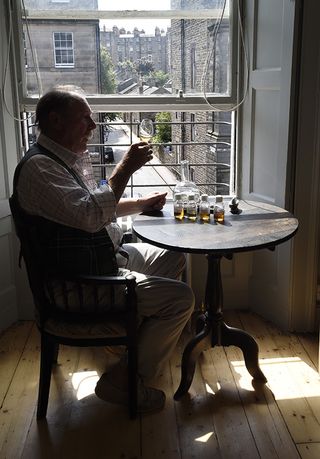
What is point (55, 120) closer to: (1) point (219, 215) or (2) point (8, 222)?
(1) point (219, 215)

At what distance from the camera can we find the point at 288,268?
8.78 feet

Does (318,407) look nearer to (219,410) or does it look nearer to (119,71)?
(219,410)

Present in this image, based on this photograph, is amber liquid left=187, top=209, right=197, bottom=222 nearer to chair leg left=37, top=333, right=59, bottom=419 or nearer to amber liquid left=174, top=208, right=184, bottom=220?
amber liquid left=174, top=208, right=184, bottom=220

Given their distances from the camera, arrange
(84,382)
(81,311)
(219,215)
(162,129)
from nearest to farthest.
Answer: (81,311), (219,215), (84,382), (162,129)

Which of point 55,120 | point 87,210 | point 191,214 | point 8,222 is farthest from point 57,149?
point 8,222

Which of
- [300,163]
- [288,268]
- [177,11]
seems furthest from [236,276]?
[177,11]

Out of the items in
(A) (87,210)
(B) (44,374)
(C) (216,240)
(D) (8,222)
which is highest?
(A) (87,210)

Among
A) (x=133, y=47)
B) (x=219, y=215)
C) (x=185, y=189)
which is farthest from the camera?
(x=133, y=47)

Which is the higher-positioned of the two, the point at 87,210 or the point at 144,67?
the point at 144,67

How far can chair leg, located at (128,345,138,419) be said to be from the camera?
6.40 ft

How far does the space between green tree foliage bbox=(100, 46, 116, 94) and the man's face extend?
87 cm

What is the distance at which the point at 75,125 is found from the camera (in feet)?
6.41

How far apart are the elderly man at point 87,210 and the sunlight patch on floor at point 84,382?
6.0 inches

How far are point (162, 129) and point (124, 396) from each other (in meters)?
1.52
